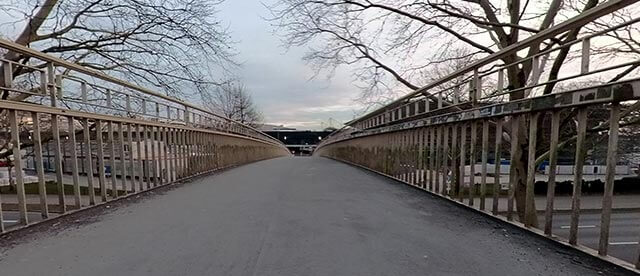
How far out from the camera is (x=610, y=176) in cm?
227

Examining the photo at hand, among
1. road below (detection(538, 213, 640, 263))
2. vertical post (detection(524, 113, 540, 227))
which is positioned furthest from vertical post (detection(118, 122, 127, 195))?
road below (detection(538, 213, 640, 263))

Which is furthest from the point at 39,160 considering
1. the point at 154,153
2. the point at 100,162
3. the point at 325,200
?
the point at 325,200

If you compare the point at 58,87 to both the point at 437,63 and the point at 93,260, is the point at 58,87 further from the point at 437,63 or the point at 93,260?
the point at 437,63

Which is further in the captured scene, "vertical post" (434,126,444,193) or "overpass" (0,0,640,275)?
"vertical post" (434,126,444,193)

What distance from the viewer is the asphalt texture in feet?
7.27

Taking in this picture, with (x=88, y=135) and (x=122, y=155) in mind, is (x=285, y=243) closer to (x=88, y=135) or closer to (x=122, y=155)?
(x=88, y=135)

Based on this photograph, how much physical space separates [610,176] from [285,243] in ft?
7.01

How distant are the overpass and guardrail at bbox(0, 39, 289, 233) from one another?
28 millimetres

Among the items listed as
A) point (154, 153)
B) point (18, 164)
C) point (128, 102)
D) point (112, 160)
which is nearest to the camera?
point (18, 164)

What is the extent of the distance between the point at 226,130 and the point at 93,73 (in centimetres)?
A: 752

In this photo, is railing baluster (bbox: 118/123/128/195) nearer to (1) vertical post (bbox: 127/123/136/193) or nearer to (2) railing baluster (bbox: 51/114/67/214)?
(1) vertical post (bbox: 127/123/136/193)

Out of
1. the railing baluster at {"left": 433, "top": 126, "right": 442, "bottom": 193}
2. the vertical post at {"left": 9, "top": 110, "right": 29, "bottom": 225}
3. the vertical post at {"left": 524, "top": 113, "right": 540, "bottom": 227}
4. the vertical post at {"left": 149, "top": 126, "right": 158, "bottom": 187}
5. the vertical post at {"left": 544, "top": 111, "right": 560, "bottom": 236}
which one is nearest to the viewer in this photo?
the vertical post at {"left": 544, "top": 111, "right": 560, "bottom": 236}

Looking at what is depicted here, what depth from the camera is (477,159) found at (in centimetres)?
441

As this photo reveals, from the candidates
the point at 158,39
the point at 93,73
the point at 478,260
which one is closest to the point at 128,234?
the point at 93,73
